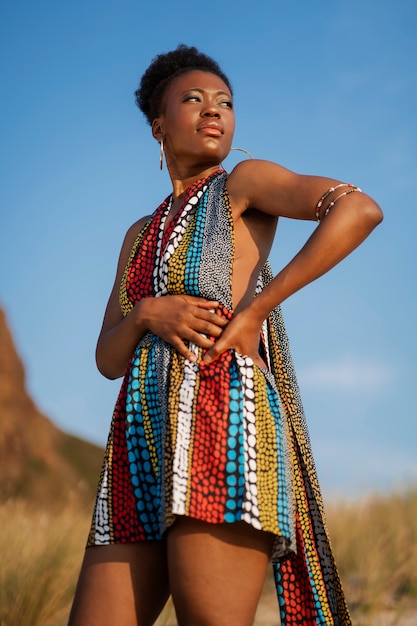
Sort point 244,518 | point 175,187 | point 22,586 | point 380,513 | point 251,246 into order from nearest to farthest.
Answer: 1. point 244,518
2. point 251,246
3. point 175,187
4. point 22,586
5. point 380,513

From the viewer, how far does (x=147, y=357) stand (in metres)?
2.61

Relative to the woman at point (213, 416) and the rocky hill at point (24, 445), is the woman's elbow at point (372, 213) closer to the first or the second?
the woman at point (213, 416)

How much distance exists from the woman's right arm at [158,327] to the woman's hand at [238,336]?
45mm

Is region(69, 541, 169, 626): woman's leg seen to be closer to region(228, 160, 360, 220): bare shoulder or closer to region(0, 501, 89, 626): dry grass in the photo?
region(228, 160, 360, 220): bare shoulder

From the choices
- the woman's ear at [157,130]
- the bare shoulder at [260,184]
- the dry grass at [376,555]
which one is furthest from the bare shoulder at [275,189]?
the dry grass at [376,555]

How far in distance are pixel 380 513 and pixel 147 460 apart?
6360 mm

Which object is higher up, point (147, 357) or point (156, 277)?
point (156, 277)

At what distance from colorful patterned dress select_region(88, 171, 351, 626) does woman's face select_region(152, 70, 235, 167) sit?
13cm

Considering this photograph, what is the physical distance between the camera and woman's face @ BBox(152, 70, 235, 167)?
2912mm

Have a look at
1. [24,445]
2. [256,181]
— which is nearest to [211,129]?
[256,181]

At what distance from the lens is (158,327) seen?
2.55 meters

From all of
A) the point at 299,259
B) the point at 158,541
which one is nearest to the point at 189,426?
the point at 158,541

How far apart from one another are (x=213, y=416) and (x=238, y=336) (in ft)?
0.84

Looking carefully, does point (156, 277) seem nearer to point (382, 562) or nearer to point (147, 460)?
point (147, 460)
